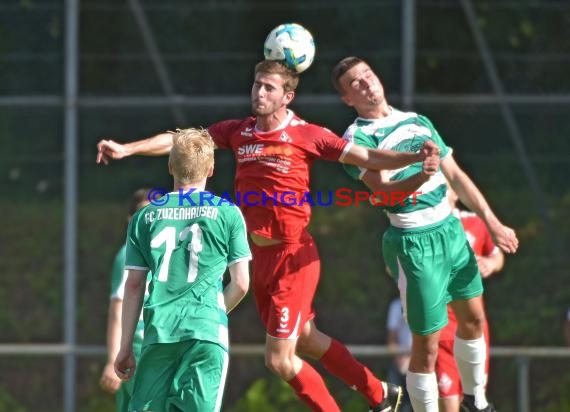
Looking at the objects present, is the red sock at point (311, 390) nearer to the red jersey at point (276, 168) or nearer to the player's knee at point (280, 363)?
the player's knee at point (280, 363)

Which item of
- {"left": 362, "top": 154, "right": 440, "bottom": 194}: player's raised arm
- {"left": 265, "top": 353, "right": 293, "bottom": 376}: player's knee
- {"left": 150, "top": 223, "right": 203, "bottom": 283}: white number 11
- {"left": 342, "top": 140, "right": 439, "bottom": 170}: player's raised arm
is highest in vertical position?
{"left": 342, "top": 140, "right": 439, "bottom": 170}: player's raised arm

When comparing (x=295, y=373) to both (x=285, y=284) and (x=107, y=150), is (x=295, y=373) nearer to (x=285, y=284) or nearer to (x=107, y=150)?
(x=285, y=284)

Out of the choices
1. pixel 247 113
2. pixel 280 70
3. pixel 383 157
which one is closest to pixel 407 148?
pixel 383 157

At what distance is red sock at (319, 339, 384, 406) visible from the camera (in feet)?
23.7

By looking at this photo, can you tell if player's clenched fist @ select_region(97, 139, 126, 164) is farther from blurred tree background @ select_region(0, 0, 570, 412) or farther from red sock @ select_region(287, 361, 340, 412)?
blurred tree background @ select_region(0, 0, 570, 412)

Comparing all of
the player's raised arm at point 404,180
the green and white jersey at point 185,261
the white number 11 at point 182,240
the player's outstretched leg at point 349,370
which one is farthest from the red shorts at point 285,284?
the white number 11 at point 182,240

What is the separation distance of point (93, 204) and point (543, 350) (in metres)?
4.18

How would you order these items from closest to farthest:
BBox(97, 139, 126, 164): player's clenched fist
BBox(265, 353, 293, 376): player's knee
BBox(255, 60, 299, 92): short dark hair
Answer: BBox(97, 139, 126, 164): player's clenched fist → BBox(255, 60, 299, 92): short dark hair → BBox(265, 353, 293, 376): player's knee

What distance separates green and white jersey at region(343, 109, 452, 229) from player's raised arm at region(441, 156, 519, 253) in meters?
0.10

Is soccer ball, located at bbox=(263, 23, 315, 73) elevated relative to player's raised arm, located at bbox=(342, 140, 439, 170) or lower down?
elevated

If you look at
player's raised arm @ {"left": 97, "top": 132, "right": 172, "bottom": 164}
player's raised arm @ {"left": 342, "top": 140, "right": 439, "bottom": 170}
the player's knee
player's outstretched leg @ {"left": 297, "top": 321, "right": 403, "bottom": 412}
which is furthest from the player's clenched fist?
player's outstretched leg @ {"left": 297, "top": 321, "right": 403, "bottom": 412}

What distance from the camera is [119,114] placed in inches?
431

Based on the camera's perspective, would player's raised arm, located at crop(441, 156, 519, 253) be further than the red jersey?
No

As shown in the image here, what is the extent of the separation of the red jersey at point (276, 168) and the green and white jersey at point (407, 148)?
0.22 meters
